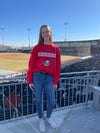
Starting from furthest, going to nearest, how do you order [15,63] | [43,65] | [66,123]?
[15,63], [66,123], [43,65]

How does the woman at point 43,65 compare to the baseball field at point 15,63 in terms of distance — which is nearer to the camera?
the woman at point 43,65

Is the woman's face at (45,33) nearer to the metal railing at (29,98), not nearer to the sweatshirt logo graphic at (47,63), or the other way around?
the sweatshirt logo graphic at (47,63)

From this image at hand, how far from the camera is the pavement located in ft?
7.50

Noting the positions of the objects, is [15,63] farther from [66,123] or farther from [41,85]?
[41,85]

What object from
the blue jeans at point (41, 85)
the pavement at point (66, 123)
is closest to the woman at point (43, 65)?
the blue jeans at point (41, 85)

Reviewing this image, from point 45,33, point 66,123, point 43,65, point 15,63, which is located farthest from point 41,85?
point 15,63

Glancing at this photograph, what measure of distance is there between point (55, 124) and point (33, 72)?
4.29ft

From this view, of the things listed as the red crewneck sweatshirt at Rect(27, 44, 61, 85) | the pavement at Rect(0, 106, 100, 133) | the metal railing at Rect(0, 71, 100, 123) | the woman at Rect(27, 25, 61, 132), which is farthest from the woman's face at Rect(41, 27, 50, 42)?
the pavement at Rect(0, 106, 100, 133)

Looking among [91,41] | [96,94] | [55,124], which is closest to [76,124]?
[55,124]

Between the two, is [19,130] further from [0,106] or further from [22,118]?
[0,106]

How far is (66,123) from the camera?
2520 mm

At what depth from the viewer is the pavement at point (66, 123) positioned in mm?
2287

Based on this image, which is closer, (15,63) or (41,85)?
(41,85)

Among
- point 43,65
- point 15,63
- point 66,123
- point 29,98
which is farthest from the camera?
point 15,63
